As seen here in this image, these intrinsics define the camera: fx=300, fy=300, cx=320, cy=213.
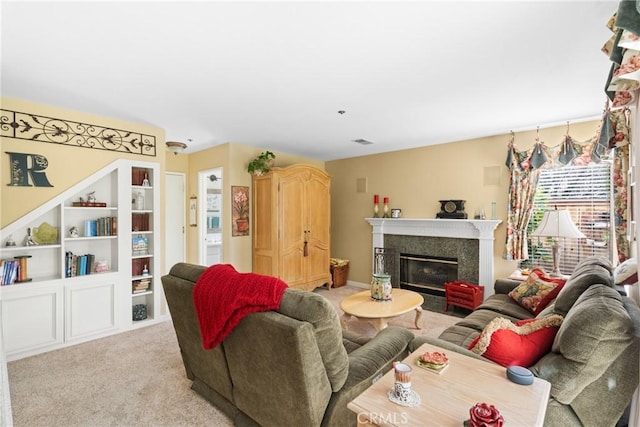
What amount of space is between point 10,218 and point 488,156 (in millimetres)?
5474

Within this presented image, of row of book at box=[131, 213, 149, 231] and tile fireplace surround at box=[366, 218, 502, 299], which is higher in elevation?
row of book at box=[131, 213, 149, 231]

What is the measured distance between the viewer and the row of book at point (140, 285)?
3.71m

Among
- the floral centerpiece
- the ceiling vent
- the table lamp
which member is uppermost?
the ceiling vent

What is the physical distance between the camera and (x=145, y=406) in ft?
7.01

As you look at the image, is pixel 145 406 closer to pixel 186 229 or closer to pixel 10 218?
pixel 10 218

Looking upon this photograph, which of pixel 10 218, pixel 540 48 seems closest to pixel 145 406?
pixel 10 218

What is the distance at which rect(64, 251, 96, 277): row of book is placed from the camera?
3176 millimetres

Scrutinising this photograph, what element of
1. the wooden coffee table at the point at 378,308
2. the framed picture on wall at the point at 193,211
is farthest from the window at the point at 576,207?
the framed picture on wall at the point at 193,211

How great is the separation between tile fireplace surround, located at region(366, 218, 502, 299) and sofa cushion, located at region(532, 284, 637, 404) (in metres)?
2.87

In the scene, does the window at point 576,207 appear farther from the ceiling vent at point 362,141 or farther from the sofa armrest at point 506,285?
the ceiling vent at point 362,141

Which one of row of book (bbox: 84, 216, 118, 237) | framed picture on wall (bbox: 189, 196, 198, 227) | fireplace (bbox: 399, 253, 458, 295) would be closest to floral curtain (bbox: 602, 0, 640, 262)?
fireplace (bbox: 399, 253, 458, 295)

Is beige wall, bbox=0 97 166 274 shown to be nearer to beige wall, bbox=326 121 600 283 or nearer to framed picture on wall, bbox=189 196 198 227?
framed picture on wall, bbox=189 196 198 227

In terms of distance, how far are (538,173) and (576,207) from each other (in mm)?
564

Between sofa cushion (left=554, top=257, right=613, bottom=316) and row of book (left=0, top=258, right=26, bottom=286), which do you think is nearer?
sofa cushion (left=554, top=257, right=613, bottom=316)
